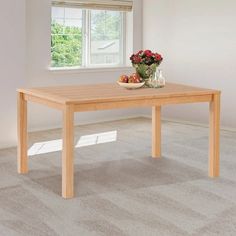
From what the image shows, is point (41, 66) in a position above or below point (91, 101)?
above

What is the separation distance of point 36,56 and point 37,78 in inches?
11.0

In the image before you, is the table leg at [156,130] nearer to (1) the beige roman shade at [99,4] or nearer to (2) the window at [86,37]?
(2) the window at [86,37]

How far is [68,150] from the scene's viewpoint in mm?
3420

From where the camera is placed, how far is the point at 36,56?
19.5 feet

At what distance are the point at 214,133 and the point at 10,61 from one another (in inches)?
92.5

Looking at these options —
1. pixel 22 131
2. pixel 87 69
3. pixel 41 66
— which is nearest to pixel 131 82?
pixel 22 131

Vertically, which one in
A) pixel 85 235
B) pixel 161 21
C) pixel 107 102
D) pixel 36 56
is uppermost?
pixel 161 21

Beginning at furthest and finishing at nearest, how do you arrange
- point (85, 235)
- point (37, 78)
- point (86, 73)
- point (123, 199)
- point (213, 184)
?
point (86, 73) → point (37, 78) → point (213, 184) → point (123, 199) → point (85, 235)

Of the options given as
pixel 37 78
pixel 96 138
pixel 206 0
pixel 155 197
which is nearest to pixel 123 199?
pixel 155 197

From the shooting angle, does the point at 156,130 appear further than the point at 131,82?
Yes

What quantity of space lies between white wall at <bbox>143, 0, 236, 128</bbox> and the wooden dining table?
6.71 ft

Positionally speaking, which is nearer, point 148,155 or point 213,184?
point 213,184

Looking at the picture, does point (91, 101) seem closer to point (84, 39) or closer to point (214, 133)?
point (214, 133)

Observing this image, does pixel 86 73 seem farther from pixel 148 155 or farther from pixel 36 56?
pixel 148 155
